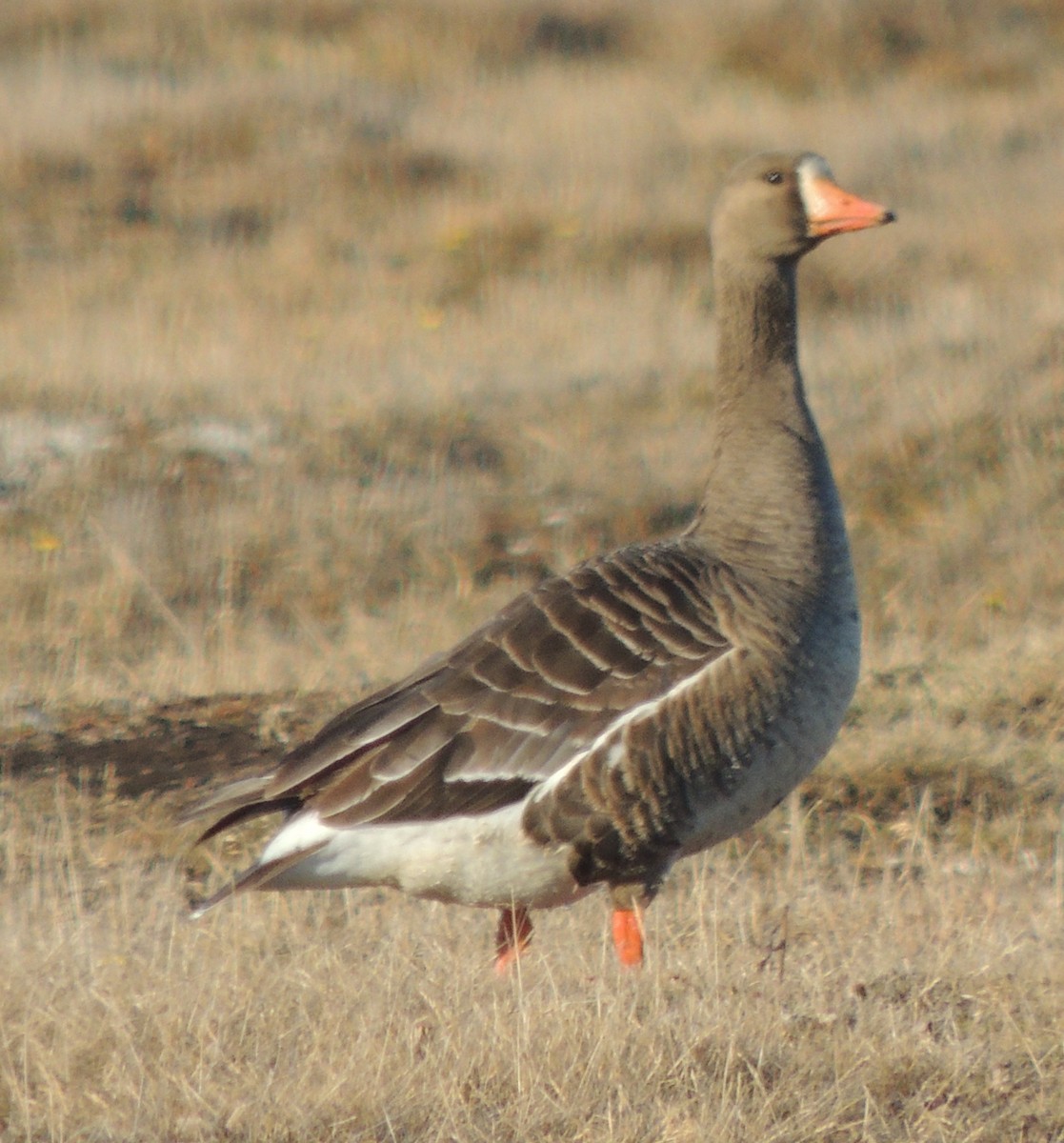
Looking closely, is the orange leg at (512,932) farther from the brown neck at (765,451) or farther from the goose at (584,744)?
the brown neck at (765,451)

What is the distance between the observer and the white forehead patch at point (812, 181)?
5.78m

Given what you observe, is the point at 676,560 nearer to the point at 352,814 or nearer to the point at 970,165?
the point at 352,814

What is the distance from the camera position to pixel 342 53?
21891 mm

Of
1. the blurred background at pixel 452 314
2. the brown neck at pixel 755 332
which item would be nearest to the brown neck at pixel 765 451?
the brown neck at pixel 755 332

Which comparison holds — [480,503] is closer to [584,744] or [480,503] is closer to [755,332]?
[755,332]

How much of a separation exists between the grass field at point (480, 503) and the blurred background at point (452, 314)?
0.05 metres

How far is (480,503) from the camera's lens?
1137 centimetres

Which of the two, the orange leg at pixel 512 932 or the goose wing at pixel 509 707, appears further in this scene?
the orange leg at pixel 512 932

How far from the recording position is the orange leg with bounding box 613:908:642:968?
15.9ft

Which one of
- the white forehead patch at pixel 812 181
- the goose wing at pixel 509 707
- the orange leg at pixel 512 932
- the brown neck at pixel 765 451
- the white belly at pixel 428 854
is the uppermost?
the white forehead patch at pixel 812 181

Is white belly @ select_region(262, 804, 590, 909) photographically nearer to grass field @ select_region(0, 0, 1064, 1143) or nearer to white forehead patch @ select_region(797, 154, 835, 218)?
grass field @ select_region(0, 0, 1064, 1143)

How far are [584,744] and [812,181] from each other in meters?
2.08

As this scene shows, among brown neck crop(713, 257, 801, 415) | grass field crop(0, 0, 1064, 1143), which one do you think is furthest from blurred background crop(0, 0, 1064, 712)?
brown neck crop(713, 257, 801, 415)

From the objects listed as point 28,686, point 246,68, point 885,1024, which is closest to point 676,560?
point 885,1024
